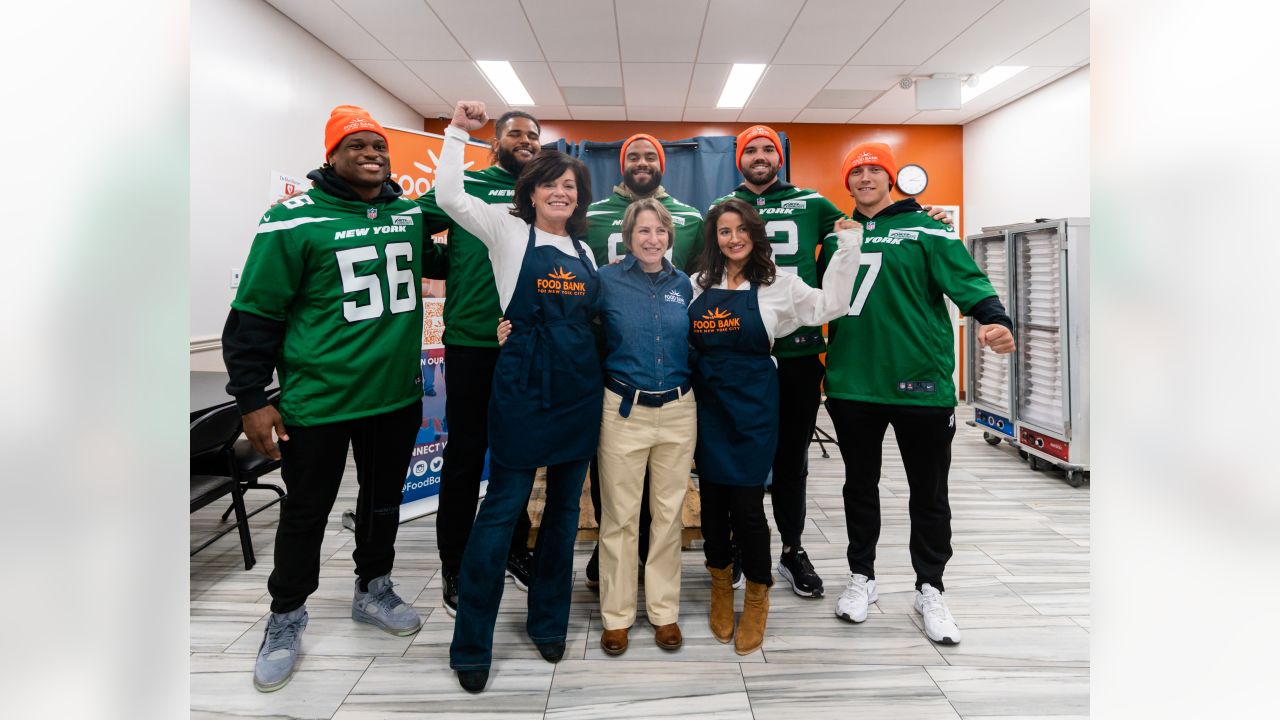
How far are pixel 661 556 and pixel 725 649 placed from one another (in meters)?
0.38

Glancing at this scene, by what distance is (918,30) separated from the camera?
173 inches

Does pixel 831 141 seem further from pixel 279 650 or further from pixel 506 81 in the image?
pixel 279 650

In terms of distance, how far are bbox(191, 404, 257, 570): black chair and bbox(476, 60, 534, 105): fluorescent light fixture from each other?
3.70 metres

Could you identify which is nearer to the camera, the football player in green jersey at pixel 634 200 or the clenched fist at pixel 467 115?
the clenched fist at pixel 467 115

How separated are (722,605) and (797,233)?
136 centimetres

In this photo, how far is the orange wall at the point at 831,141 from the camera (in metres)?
6.79

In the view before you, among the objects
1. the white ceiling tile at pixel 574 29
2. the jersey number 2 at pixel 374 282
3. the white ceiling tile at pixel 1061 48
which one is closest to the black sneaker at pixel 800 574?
the jersey number 2 at pixel 374 282

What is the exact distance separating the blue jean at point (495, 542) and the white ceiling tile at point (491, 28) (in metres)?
3.39

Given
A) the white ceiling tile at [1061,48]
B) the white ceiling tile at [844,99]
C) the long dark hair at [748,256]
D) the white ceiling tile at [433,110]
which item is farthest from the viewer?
the white ceiling tile at [433,110]

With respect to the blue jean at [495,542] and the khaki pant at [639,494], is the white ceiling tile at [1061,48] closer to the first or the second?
the khaki pant at [639,494]

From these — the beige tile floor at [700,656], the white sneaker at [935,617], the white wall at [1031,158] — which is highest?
the white wall at [1031,158]
